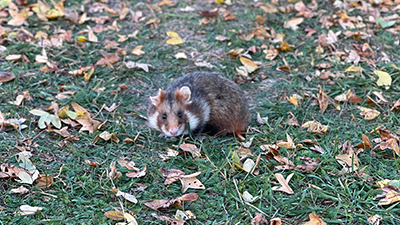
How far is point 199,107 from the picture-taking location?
4.63 metres

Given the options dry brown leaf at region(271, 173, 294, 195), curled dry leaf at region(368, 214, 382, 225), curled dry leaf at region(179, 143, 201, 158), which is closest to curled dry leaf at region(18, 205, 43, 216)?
curled dry leaf at region(179, 143, 201, 158)

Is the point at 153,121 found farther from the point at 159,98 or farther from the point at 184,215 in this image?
the point at 184,215

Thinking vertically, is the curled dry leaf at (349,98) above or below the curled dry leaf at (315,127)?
below

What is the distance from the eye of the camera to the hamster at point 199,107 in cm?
452

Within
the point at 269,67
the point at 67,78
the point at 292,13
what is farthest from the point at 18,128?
the point at 292,13

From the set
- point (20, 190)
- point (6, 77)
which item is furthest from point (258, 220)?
point (6, 77)

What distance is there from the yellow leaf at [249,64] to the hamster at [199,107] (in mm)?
1068

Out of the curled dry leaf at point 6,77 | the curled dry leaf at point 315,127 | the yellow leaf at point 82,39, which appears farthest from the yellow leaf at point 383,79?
the curled dry leaf at point 6,77

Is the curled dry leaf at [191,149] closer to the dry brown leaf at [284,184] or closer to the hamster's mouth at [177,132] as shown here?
the hamster's mouth at [177,132]

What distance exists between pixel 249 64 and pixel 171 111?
1.84 meters

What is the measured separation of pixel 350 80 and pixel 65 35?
3.94 metres

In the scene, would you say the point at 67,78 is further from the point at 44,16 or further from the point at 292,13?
the point at 292,13

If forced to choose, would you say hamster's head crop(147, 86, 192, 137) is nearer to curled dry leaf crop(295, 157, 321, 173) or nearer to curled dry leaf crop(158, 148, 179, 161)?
curled dry leaf crop(158, 148, 179, 161)

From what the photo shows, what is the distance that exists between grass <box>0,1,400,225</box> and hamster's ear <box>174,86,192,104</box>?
414 mm
